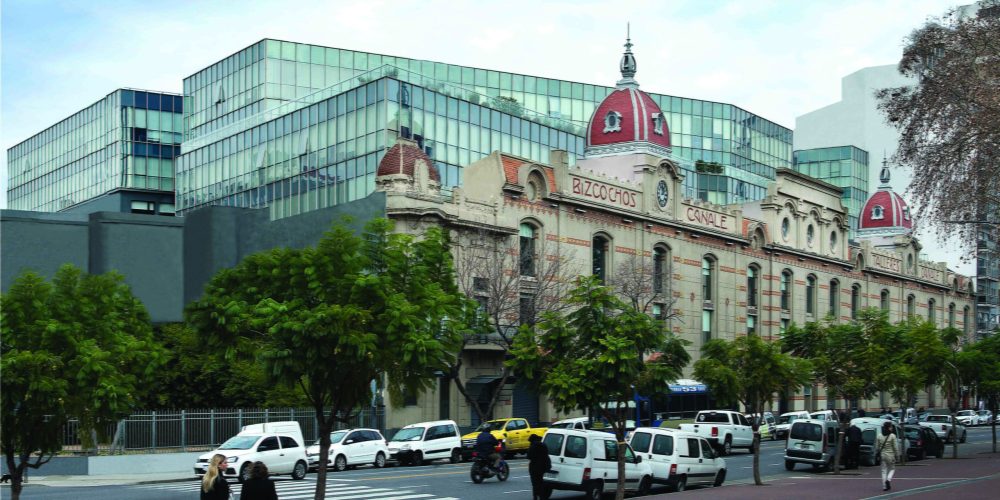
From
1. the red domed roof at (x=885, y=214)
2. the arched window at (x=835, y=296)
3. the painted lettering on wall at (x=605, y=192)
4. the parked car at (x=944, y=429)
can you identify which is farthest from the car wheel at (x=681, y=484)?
the red domed roof at (x=885, y=214)

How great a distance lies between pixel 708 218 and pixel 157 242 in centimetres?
3086

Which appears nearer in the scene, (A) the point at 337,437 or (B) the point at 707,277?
(A) the point at 337,437

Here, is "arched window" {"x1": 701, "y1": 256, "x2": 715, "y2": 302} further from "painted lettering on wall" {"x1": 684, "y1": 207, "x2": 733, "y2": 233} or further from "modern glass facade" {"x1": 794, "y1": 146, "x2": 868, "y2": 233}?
"modern glass facade" {"x1": 794, "y1": 146, "x2": 868, "y2": 233}

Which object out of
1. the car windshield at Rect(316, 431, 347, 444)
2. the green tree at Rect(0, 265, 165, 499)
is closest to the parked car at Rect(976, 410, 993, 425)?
the car windshield at Rect(316, 431, 347, 444)

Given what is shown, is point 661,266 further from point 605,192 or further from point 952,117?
point 952,117

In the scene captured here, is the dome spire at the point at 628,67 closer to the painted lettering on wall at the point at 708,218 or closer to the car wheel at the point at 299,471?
the painted lettering on wall at the point at 708,218

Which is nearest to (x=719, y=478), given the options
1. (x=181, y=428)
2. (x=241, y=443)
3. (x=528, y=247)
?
(x=241, y=443)

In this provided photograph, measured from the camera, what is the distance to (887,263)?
86625 millimetres

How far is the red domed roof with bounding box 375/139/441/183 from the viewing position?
4822cm

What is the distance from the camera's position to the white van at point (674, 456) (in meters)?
31.2

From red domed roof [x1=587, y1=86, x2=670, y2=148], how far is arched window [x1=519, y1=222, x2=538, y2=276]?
10.3 m

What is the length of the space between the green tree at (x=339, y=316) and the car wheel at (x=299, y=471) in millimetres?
13499

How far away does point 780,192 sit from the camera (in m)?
73.4

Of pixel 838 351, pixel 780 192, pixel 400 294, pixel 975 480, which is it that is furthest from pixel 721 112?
pixel 400 294
